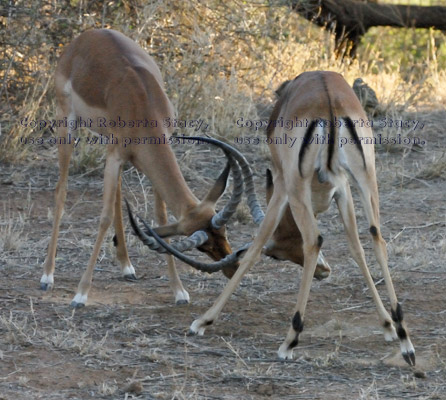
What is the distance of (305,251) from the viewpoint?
173 inches

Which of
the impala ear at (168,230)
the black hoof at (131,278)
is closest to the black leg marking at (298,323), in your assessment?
the impala ear at (168,230)

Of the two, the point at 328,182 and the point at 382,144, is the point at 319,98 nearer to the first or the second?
the point at 328,182

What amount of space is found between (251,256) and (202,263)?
28 centimetres

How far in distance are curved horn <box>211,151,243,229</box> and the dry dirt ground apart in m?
0.59

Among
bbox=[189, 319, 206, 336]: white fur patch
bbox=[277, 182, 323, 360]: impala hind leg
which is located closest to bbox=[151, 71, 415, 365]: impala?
bbox=[277, 182, 323, 360]: impala hind leg

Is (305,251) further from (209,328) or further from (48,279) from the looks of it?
(48,279)

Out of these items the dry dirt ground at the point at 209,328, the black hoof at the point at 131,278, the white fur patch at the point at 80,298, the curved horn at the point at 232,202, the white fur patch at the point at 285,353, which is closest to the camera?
the dry dirt ground at the point at 209,328

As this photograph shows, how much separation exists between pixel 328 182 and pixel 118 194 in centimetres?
189

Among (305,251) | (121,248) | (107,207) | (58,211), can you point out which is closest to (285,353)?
(305,251)

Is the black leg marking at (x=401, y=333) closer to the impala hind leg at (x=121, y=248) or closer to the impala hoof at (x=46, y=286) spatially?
the impala hind leg at (x=121, y=248)

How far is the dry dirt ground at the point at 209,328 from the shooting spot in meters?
3.98

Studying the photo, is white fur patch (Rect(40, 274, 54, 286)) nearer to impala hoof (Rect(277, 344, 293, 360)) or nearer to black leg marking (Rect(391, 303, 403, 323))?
impala hoof (Rect(277, 344, 293, 360))

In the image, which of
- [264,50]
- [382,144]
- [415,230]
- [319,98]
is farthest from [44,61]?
[319,98]

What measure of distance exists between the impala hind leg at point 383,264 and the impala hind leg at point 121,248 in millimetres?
1952
